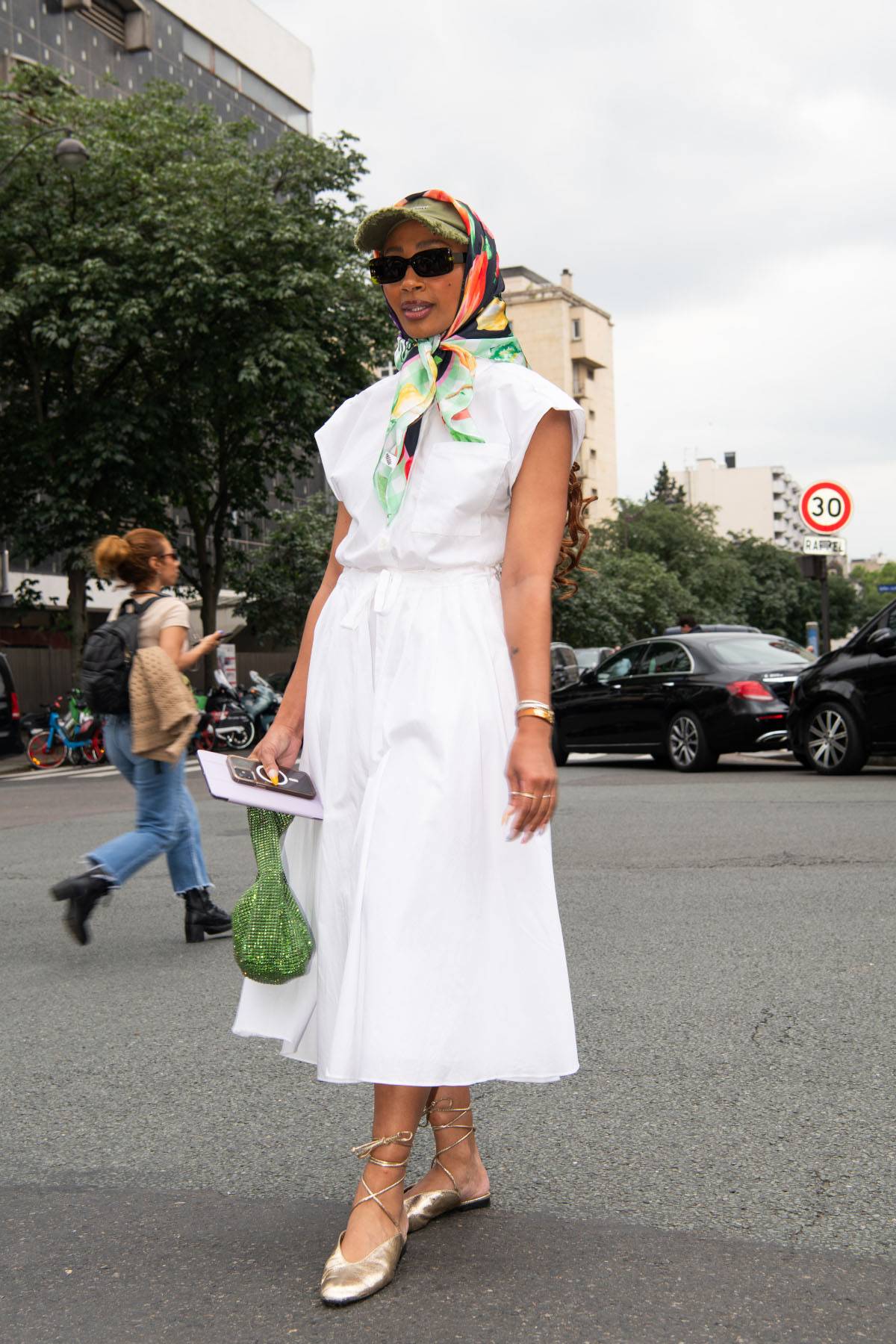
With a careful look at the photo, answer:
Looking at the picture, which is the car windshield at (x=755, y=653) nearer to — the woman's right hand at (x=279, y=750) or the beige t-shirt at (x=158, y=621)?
the beige t-shirt at (x=158, y=621)

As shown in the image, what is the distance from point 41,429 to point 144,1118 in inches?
887

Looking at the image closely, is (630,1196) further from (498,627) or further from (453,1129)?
(498,627)

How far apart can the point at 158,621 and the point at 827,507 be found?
11971 mm

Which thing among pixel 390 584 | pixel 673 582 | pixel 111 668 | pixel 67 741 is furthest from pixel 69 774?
pixel 673 582

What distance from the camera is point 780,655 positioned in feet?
51.6

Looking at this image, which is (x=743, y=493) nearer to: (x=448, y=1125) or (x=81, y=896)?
(x=81, y=896)

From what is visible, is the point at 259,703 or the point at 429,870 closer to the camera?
the point at 429,870

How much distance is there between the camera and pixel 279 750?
10.1 feet

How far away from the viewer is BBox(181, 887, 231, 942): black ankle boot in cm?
651

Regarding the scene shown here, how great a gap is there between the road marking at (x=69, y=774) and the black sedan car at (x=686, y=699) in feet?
19.5

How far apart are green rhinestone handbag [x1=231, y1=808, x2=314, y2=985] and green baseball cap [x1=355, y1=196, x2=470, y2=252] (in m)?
1.30

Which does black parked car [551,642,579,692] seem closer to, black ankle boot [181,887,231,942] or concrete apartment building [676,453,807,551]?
black ankle boot [181,887,231,942]

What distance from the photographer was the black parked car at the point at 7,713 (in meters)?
20.5

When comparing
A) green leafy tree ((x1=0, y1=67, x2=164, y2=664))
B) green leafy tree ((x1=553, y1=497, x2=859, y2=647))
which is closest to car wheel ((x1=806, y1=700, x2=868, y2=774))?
green leafy tree ((x1=0, y1=67, x2=164, y2=664))
